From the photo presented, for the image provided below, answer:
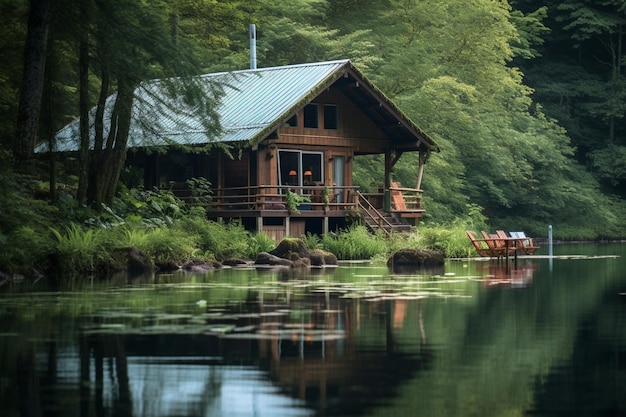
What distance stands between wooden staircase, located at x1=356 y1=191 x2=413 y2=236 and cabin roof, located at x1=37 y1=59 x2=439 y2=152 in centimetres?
377

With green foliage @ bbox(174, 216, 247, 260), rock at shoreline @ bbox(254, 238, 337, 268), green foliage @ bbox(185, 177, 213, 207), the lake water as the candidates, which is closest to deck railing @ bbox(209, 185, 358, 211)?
green foliage @ bbox(185, 177, 213, 207)

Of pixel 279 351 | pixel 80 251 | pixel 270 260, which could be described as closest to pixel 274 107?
pixel 270 260

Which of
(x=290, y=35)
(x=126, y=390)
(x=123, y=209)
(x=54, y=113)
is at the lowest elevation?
(x=126, y=390)

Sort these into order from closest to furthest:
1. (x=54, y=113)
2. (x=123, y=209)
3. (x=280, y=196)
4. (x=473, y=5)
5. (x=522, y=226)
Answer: (x=54, y=113) → (x=123, y=209) → (x=280, y=196) → (x=473, y=5) → (x=522, y=226)

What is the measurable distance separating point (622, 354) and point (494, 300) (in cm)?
805

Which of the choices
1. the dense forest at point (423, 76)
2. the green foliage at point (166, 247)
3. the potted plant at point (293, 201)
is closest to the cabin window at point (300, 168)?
the potted plant at point (293, 201)

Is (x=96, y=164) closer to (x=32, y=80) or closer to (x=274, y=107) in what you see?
(x=32, y=80)

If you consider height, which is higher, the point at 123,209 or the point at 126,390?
the point at 123,209

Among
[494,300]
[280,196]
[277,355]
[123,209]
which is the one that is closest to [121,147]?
[123,209]

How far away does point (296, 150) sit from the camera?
5131 centimetres

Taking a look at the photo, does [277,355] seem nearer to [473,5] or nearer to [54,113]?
[54,113]


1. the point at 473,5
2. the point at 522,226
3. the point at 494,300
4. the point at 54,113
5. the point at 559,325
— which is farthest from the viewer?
the point at 522,226

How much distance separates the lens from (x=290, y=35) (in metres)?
61.4

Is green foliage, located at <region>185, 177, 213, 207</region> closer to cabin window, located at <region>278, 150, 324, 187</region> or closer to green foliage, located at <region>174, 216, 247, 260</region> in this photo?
cabin window, located at <region>278, 150, 324, 187</region>
